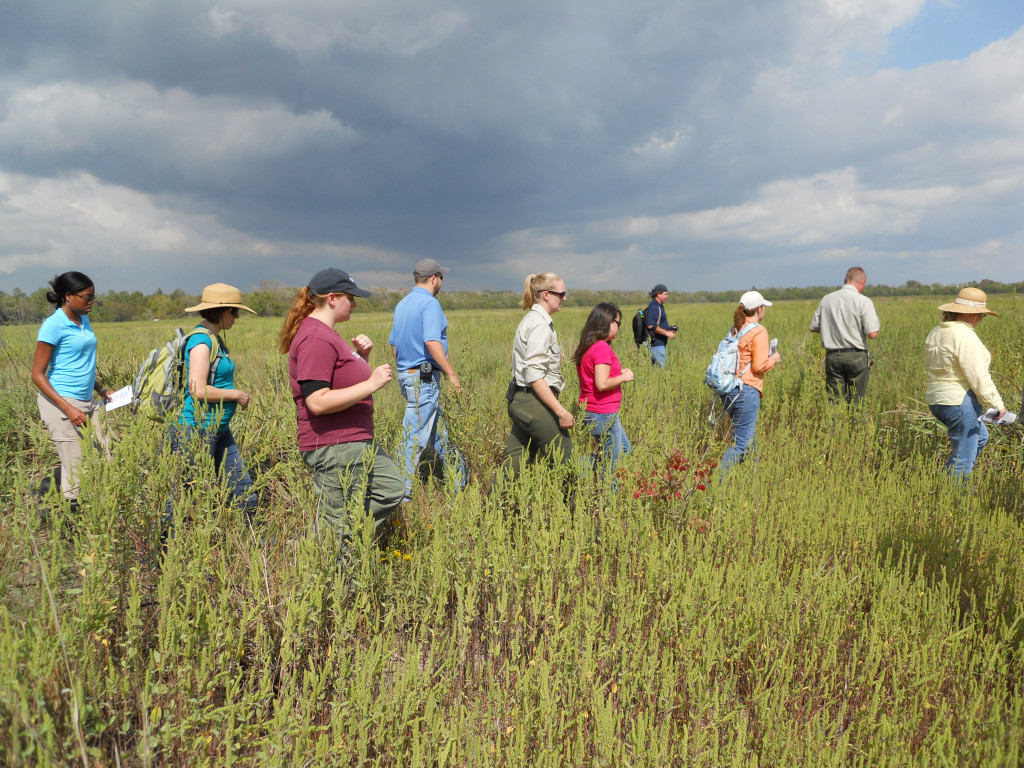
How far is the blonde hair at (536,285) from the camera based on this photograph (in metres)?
3.66

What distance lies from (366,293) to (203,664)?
5.88ft

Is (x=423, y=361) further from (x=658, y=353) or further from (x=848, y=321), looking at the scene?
(x=658, y=353)

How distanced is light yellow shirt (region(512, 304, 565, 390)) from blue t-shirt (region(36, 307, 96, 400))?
3.01m

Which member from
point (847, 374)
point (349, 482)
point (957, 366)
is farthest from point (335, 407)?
point (847, 374)

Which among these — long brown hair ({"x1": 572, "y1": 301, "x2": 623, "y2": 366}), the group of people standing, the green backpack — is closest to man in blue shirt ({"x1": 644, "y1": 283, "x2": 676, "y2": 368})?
the group of people standing

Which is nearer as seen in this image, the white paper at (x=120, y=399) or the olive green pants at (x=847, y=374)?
the white paper at (x=120, y=399)

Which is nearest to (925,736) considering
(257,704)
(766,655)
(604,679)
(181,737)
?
(766,655)

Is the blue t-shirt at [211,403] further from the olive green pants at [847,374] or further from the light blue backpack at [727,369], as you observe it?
the olive green pants at [847,374]

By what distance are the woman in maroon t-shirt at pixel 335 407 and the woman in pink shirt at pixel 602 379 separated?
1727mm

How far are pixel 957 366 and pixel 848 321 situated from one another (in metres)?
2.01

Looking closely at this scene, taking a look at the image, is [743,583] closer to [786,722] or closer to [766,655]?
[766,655]

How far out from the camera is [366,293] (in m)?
2.81

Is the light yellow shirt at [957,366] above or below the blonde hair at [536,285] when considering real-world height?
below

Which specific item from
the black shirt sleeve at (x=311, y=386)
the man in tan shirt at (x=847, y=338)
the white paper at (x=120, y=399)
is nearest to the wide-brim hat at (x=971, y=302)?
the man in tan shirt at (x=847, y=338)
